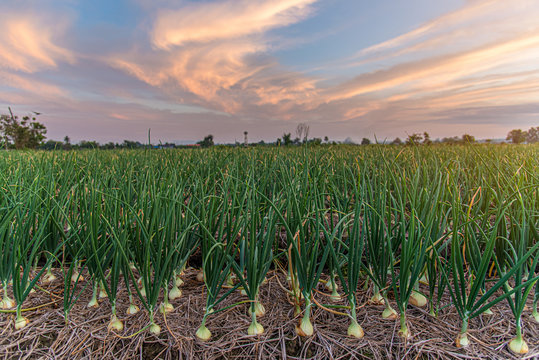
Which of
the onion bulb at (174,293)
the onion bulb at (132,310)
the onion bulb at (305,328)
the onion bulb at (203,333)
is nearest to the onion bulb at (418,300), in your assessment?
the onion bulb at (305,328)

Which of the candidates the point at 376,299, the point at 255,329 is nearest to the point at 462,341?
the point at 376,299

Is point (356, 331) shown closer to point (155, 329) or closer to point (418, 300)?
point (418, 300)

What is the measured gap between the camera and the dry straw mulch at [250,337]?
1.31 meters

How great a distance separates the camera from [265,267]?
4.69 feet

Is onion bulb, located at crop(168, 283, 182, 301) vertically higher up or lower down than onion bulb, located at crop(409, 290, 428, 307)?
lower down

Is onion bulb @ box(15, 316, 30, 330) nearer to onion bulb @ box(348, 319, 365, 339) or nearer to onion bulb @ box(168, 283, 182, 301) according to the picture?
onion bulb @ box(168, 283, 182, 301)

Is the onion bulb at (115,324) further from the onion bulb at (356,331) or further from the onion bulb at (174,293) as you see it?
the onion bulb at (356,331)

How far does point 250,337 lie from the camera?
137 cm

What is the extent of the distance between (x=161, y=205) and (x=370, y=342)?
1.36m

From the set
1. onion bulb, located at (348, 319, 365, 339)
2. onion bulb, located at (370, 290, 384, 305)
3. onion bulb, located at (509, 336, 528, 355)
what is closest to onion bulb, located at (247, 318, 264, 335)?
onion bulb, located at (348, 319, 365, 339)

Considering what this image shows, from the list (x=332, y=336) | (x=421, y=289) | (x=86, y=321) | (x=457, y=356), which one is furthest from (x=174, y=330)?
(x=421, y=289)

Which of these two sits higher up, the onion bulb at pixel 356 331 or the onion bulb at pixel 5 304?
the onion bulb at pixel 356 331

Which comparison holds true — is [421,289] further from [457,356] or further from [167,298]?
[167,298]

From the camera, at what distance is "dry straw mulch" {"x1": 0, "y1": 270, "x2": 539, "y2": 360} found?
4.30 ft
